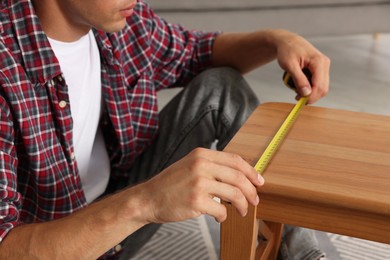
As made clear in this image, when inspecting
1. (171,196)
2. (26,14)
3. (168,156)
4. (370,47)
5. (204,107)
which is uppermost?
(26,14)

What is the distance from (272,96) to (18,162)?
1759 millimetres

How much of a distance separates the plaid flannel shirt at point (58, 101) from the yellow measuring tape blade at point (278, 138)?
0.37m

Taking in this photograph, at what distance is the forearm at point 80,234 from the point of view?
2.80 ft

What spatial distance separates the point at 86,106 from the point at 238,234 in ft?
1.64

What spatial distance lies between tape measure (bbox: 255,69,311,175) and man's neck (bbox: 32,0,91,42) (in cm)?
44

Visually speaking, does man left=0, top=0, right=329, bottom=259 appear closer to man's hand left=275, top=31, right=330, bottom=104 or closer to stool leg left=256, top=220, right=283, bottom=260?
man's hand left=275, top=31, right=330, bottom=104

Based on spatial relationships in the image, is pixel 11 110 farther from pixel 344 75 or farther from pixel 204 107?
pixel 344 75

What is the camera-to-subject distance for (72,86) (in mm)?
1214

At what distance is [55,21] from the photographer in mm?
1140

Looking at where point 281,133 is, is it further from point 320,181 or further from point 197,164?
point 197,164

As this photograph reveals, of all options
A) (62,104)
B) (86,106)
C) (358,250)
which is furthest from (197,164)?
(358,250)

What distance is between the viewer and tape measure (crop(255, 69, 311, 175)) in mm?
933

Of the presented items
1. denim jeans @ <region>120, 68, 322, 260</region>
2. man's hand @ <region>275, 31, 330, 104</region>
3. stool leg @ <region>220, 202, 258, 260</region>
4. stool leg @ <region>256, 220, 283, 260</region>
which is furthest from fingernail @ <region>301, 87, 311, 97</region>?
stool leg @ <region>220, 202, 258, 260</region>

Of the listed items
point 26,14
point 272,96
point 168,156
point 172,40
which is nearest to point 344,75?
point 272,96
